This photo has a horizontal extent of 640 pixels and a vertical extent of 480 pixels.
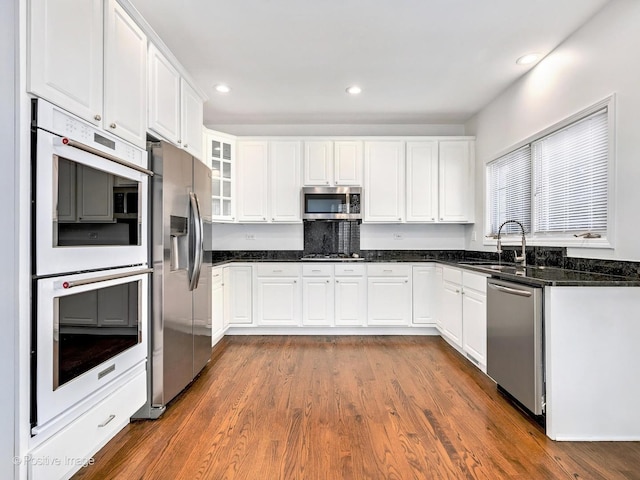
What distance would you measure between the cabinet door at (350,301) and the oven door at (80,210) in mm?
2636

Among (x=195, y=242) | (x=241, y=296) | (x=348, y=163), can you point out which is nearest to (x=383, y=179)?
(x=348, y=163)

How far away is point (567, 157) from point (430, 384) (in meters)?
2.11

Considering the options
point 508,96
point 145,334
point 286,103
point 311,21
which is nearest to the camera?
point 145,334

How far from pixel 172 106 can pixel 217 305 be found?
2025mm

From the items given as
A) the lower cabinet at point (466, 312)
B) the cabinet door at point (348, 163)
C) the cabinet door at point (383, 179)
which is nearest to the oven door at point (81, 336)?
the lower cabinet at point (466, 312)

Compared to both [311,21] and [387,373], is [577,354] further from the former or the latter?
[311,21]

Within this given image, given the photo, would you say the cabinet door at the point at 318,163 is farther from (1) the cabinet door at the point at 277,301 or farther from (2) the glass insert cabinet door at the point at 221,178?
(1) the cabinet door at the point at 277,301

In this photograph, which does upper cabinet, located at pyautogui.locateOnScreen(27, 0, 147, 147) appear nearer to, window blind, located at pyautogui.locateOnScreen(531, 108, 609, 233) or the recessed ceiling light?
the recessed ceiling light

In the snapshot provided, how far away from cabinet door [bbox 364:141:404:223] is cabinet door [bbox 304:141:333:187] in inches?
17.9

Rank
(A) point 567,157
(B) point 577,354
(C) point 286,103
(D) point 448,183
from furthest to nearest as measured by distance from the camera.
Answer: (D) point 448,183 → (C) point 286,103 → (A) point 567,157 → (B) point 577,354

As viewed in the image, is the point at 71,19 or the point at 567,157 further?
the point at 567,157

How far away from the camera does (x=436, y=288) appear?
14.2 ft

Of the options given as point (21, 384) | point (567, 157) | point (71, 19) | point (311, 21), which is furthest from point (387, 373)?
point (71, 19)

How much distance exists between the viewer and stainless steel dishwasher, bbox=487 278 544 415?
220 cm
